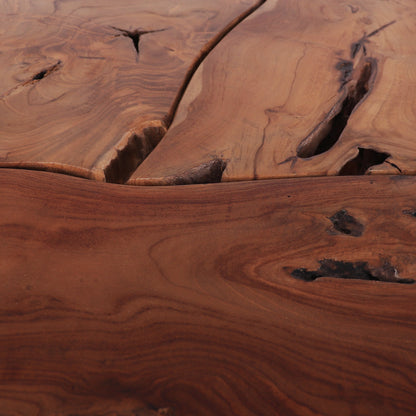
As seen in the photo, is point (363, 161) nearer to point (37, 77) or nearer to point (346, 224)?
point (346, 224)

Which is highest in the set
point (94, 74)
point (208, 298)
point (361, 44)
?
point (361, 44)

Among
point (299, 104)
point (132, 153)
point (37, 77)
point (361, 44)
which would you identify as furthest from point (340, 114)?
point (37, 77)

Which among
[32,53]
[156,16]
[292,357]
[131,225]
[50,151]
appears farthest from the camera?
[156,16]

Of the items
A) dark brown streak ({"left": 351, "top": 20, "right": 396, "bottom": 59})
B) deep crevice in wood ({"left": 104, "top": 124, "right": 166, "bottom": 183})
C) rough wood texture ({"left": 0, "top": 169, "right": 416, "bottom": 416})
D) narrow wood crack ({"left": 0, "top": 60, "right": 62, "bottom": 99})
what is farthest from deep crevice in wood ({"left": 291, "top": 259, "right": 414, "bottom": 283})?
narrow wood crack ({"left": 0, "top": 60, "right": 62, "bottom": 99})

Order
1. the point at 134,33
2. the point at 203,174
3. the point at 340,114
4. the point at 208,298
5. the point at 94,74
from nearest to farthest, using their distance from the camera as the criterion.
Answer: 1. the point at 208,298
2. the point at 203,174
3. the point at 340,114
4. the point at 94,74
5. the point at 134,33

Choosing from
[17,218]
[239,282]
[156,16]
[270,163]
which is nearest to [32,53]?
[156,16]

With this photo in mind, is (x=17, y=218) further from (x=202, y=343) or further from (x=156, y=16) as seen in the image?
(x=156, y=16)
